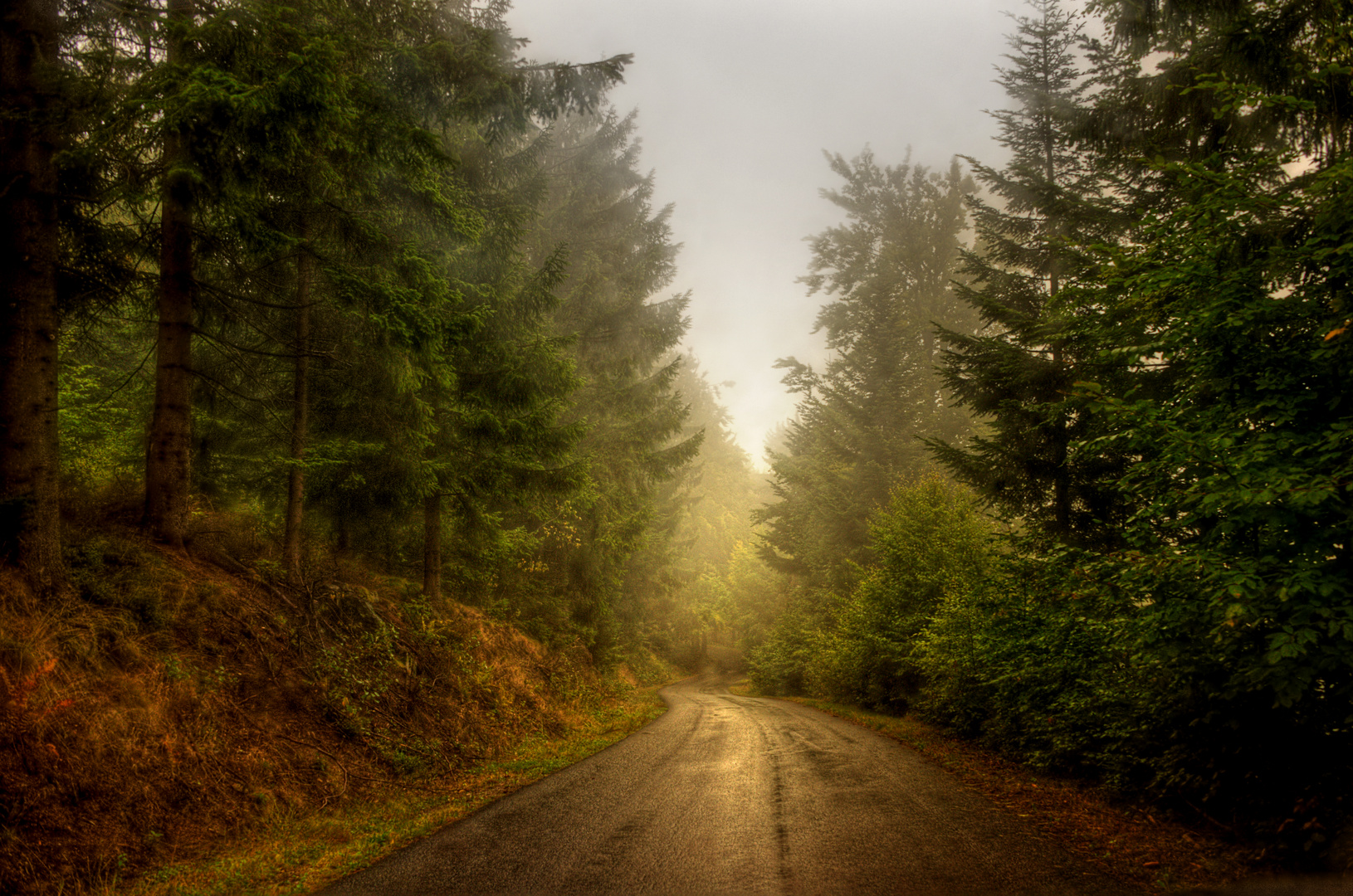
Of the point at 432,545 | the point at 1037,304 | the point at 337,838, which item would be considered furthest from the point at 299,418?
the point at 1037,304

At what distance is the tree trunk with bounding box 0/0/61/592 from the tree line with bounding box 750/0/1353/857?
34.6ft

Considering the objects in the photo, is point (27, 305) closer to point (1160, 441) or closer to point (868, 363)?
point (1160, 441)

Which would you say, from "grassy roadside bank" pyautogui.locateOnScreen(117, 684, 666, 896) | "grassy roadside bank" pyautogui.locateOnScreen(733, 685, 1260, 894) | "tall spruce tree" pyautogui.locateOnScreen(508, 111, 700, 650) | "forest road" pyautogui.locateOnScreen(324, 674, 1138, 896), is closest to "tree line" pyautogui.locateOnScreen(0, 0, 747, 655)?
"tall spruce tree" pyautogui.locateOnScreen(508, 111, 700, 650)

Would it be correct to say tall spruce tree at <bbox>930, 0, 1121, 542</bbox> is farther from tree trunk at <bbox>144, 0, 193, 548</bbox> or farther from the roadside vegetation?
tree trunk at <bbox>144, 0, 193, 548</bbox>

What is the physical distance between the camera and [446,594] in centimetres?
1464

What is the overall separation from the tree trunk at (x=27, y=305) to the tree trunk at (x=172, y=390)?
1.41m

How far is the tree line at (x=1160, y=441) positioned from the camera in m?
4.82

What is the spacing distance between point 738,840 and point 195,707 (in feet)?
18.4

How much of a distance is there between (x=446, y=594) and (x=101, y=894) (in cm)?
1053

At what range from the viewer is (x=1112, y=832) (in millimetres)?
5980

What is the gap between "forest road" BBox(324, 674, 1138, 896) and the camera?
4.71 m

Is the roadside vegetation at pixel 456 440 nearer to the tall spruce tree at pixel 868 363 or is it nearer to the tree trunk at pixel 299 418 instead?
the tree trunk at pixel 299 418

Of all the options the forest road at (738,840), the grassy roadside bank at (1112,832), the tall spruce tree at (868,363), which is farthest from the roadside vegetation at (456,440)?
the tall spruce tree at (868,363)

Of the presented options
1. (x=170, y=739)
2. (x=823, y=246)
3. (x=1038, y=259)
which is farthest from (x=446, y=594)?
(x=823, y=246)
